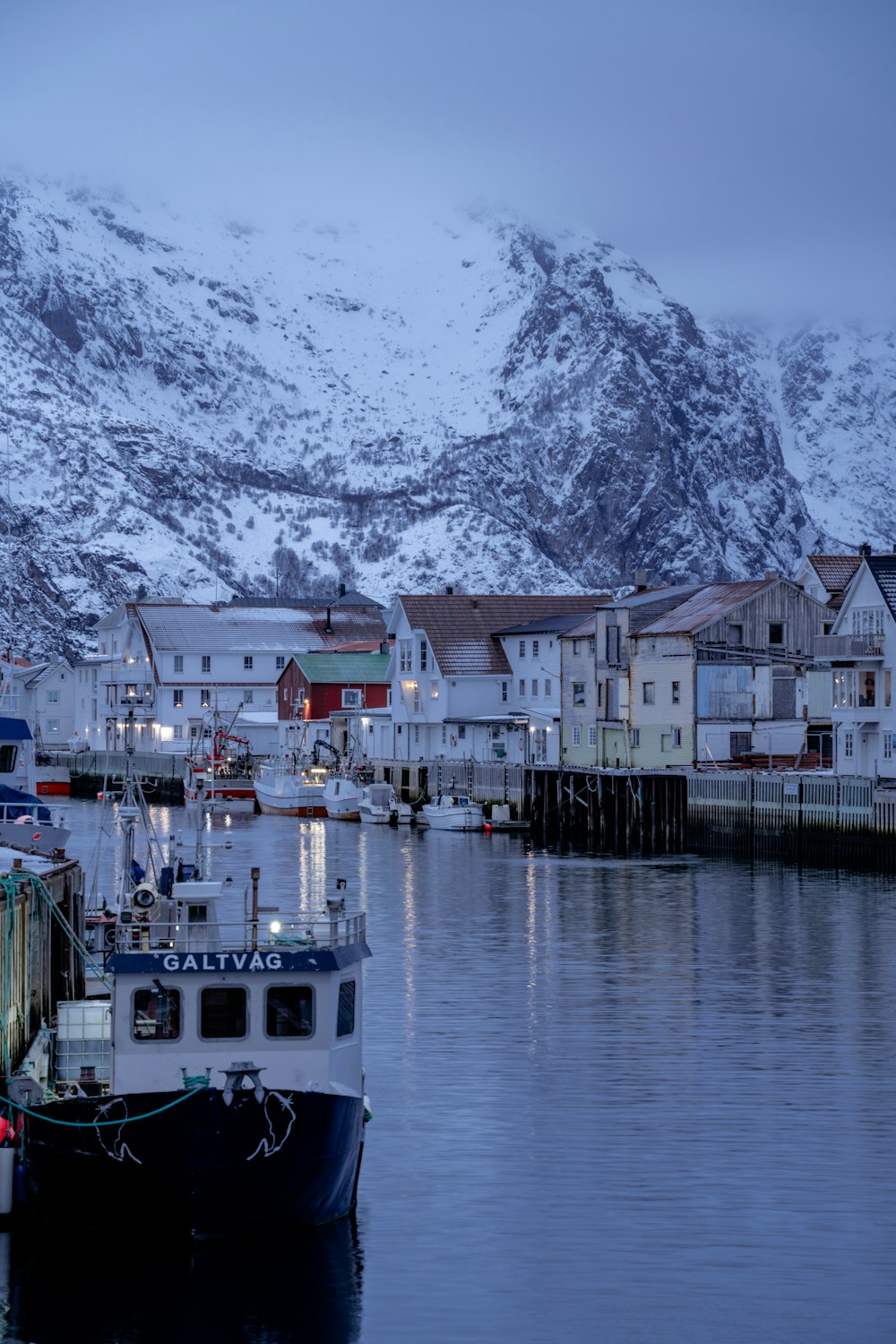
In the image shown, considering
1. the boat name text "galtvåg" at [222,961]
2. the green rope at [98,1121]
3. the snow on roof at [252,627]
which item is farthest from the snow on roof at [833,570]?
the green rope at [98,1121]

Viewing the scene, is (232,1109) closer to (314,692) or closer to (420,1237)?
(420,1237)

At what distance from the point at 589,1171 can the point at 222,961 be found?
7728 mm

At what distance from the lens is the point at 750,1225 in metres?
28.5

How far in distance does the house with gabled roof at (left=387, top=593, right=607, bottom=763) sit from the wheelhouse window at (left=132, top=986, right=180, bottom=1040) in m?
86.9

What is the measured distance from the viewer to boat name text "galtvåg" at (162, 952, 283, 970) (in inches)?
1062

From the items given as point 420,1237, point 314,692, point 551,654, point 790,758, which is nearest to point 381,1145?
point 420,1237

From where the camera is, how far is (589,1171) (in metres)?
31.4

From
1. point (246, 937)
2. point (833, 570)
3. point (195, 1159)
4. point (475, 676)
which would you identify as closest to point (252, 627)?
point (475, 676)

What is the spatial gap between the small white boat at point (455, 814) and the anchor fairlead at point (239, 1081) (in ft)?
253

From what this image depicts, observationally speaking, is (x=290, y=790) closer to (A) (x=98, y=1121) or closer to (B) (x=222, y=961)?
(B) (x=222, y=961)

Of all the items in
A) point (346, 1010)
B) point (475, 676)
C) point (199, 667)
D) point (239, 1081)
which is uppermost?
point (199, 667)

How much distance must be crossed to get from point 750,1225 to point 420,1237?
179 inches

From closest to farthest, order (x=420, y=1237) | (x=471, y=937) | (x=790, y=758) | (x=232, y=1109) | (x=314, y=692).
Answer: (x=232, y=1109)
(x=420, y=1237)
(x=471, y=937)
(x=790, y=758)
(x=314, y=692)

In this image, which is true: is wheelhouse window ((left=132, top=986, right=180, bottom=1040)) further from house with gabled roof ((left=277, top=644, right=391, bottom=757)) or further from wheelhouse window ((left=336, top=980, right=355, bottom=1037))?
house with gabled roof ((left=277, top=644, right=391, bottom=757))
